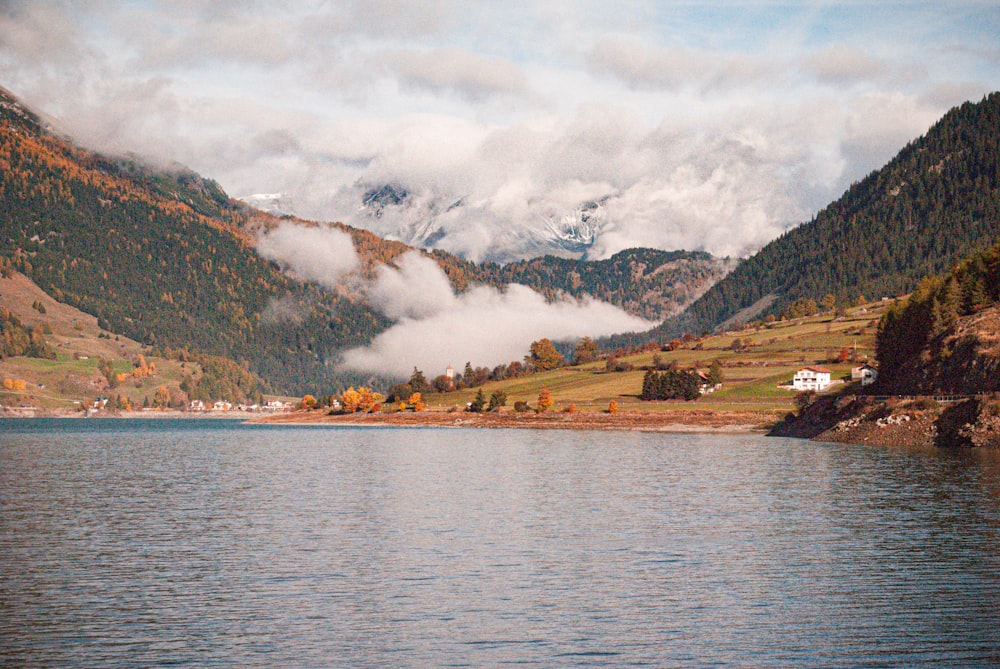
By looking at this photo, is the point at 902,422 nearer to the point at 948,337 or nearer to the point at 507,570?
the point at 948,337

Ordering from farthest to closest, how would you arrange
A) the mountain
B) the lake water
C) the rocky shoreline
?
the mountain → the rocky shoreline → the lake water

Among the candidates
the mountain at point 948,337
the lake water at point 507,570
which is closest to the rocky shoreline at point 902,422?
the mountain at point 948,337

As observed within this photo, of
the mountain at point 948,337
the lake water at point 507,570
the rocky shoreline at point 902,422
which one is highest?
the mountain at point 948,337

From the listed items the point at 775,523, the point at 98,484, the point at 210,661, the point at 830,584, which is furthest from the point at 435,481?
the point at 210,661

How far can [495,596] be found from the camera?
4341cm

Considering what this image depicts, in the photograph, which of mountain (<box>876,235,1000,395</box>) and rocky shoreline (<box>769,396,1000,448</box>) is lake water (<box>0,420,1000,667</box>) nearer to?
rocky shoreline (<box>769,396,1000,448</box>)

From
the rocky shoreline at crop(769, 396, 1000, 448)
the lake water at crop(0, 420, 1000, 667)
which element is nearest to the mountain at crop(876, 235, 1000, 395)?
the rocky shoreline at crop(769, 396, 1000, 448)

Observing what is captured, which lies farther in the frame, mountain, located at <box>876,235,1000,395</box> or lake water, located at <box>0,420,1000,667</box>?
mountain, located at <box>876,235,1000,395</box>

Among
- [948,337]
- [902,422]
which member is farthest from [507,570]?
[948,337]

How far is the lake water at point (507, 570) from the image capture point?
117ft

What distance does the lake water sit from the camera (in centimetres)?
3556

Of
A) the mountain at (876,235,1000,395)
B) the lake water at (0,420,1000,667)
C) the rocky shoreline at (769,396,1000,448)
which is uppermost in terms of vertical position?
the mountain at (876,235,1000,395)

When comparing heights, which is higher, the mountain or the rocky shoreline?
the mountain

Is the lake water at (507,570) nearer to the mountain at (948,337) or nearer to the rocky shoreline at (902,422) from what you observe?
the rocky shoreline at (902,422)
